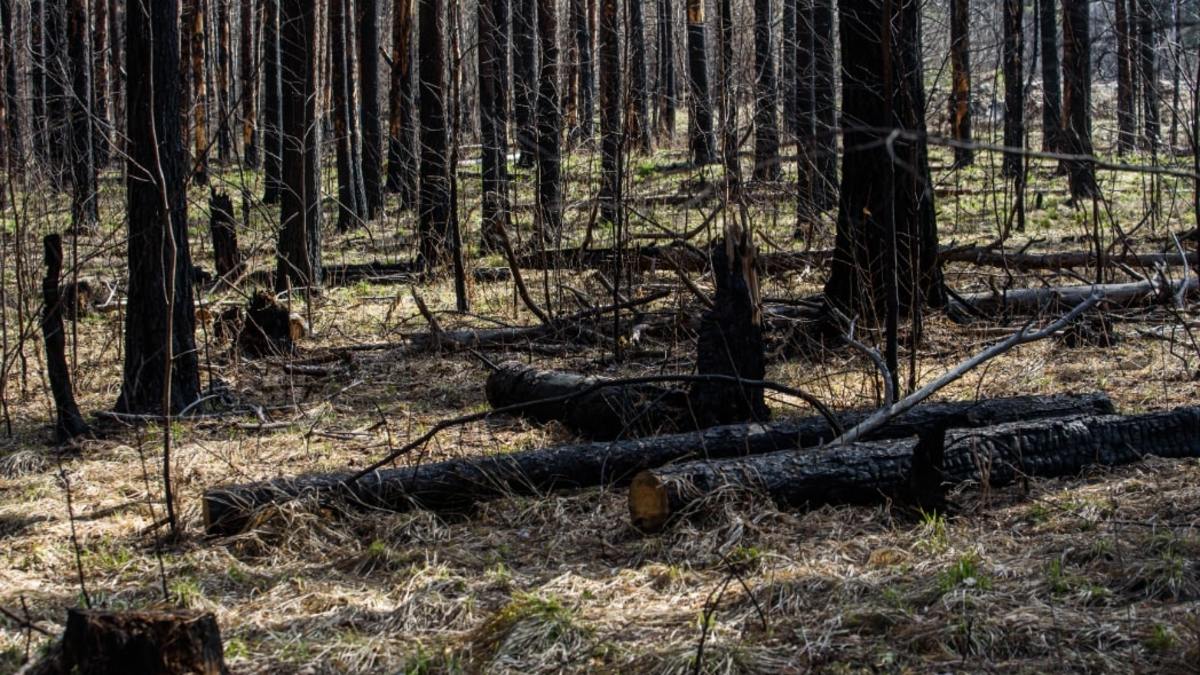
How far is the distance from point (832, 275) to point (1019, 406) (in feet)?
11.2

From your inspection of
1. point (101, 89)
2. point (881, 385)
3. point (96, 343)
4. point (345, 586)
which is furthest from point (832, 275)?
point (101, 89)

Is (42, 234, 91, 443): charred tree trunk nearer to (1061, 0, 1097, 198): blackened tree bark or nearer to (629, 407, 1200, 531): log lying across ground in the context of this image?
(629, 407, 1200, 531): log lying across ground

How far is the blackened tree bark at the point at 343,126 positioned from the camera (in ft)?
59.3

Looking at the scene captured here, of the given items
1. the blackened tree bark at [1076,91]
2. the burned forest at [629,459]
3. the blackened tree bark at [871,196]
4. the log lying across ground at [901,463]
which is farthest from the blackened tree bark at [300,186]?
the blackened tree bark at [1076,91]

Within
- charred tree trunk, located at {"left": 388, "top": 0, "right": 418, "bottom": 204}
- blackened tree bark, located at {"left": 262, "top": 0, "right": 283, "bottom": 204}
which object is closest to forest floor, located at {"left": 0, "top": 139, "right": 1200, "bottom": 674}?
charred tree trunk, located at {"left": 388, "top": 0, "right": 418, "bottom": 204}

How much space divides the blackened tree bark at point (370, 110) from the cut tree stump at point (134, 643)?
15622 mm

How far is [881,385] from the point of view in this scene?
23.7 feet

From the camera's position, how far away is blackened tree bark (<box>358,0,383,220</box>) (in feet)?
63.7

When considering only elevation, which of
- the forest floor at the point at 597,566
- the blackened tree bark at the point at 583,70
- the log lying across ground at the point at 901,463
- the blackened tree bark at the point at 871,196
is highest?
the blackened tree bark at the point at 583,70

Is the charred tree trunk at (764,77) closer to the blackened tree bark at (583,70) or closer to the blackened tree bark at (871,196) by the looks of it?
the blackened tree bark at (871,196)

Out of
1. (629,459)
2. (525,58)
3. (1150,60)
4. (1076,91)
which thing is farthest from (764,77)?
(629,459)

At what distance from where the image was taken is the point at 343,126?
1859 centimetres

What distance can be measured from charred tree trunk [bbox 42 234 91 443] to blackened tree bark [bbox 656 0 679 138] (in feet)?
69.5

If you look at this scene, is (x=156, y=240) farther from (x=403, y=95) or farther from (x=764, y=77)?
(x=764, y=77)
